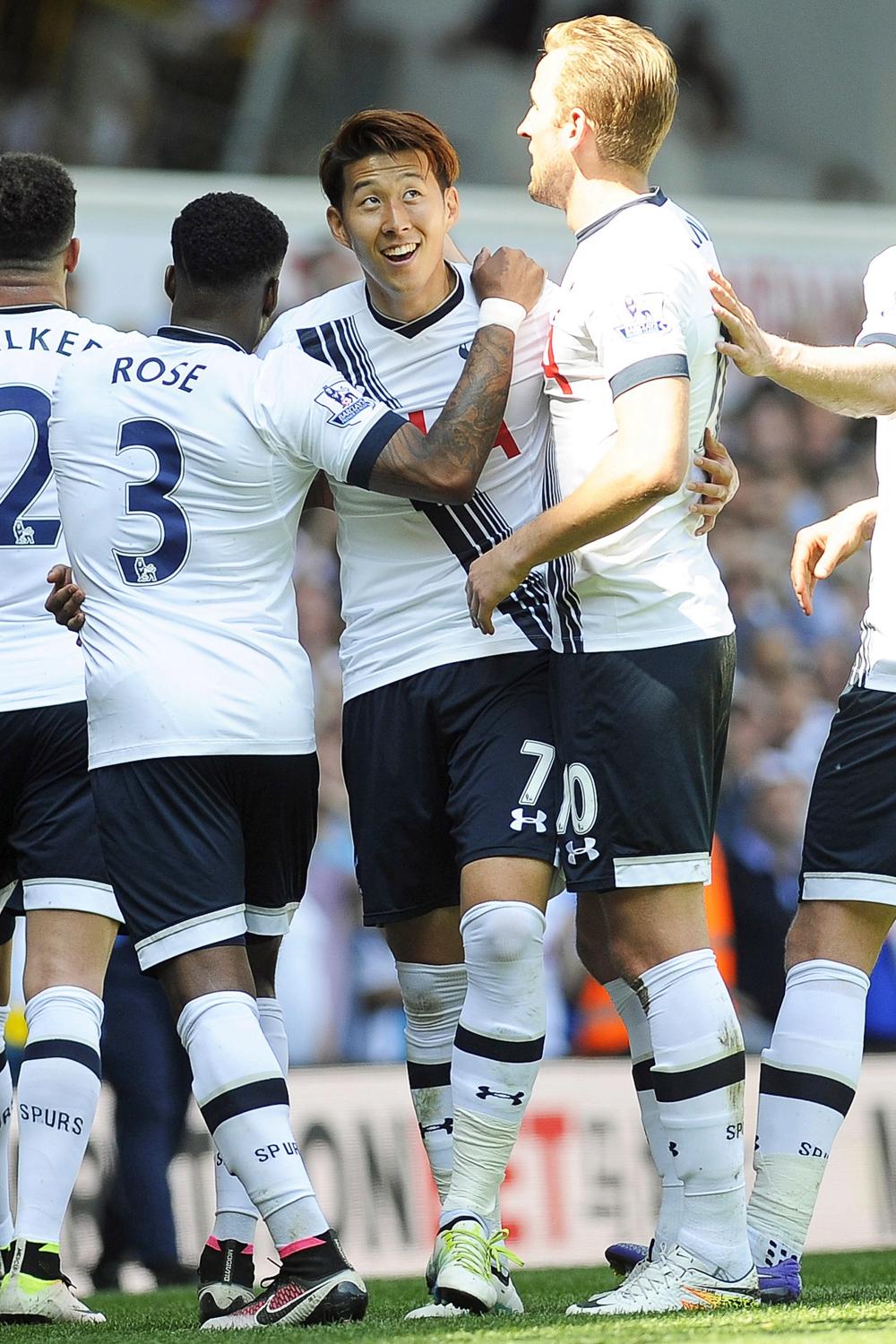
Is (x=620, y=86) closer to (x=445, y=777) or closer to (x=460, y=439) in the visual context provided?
(x=460, y=439)

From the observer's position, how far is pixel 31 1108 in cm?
364

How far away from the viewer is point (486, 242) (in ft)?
27.5

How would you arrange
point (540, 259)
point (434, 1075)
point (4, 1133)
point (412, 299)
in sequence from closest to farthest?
point (412, 299) → point (434, 1075) → point (4, 1133) → point (540, 259)

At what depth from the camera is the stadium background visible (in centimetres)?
615

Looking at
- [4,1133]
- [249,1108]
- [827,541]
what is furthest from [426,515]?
[4,1133]

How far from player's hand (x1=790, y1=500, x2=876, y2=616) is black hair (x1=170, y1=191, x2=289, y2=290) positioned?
49.1 inches

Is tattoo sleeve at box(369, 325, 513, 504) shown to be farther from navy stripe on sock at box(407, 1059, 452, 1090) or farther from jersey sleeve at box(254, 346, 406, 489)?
navy stripe on sock at box(407, 1059, 452, 1090)

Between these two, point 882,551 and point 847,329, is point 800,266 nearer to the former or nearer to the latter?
point 847,329

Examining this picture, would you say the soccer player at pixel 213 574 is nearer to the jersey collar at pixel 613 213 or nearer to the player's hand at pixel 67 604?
the player's hand at pixel 67 604

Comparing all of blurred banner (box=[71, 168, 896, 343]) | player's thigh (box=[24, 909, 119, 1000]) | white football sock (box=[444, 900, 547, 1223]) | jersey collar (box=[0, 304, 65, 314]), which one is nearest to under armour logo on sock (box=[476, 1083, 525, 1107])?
white football sock (box=[444, 900, 547, 1223])

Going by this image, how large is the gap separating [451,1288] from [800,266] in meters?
6.34

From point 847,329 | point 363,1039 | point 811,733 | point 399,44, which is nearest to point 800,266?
point 847,329

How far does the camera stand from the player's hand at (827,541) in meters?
3.82

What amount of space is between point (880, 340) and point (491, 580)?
35.6 inches
